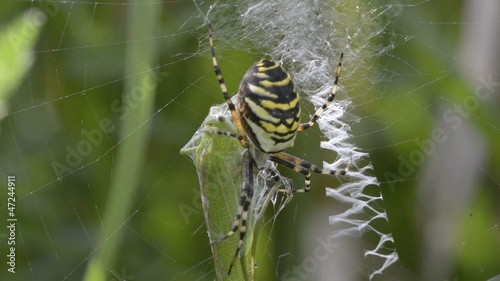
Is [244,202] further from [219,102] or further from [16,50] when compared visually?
[16,50]

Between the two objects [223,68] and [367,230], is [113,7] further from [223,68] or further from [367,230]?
[367,230]

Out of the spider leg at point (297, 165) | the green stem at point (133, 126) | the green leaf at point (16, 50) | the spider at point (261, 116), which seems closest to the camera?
the spider at point (261, 116)

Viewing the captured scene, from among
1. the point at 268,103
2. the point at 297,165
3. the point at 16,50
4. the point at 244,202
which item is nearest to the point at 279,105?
the point at 268,103

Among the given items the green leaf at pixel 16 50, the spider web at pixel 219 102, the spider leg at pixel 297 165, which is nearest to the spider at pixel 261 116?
the spider leg at pixel 297 165

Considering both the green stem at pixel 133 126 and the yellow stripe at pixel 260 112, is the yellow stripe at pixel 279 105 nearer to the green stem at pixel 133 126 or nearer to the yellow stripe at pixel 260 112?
the yellow stripe at pixel 260 112

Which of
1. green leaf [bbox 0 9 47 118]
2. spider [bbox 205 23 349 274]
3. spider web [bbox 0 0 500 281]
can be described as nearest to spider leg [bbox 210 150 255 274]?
spider [bbox 205 23 349 274]

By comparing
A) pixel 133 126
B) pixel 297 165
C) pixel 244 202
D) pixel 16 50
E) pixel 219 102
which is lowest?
pixel 297 165
